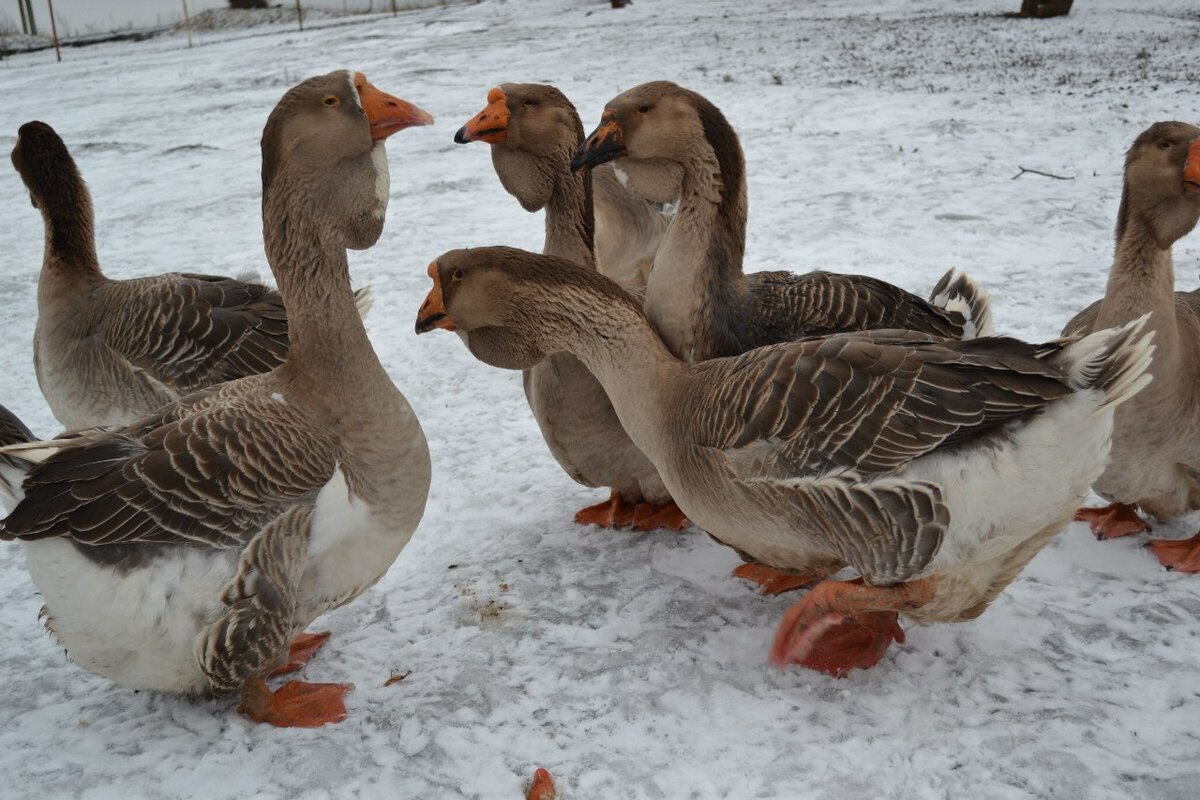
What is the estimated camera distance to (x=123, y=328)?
4.30 meters

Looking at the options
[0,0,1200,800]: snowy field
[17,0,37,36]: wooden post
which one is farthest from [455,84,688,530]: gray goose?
[17,0,37,36]: wooden post

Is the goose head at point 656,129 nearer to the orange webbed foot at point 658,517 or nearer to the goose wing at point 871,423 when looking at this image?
the goose wing at point 871,423

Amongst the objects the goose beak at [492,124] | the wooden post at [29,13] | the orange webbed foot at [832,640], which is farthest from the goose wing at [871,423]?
the wooden post at [29,13]

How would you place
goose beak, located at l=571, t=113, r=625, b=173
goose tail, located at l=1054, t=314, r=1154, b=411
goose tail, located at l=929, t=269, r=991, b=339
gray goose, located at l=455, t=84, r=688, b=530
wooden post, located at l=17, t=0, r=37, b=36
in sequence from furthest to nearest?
wooden post, located at l=17, t=0, r=37, b=36, goose tail, located at l=929, t=269, r=991, b=339, gray goose, located at l=455, t=84, r=688, b=530, goose beak, located at l=571, t=113, r=625, b=173, goose tail, located at l=1054, t=314, r=1154, b=411

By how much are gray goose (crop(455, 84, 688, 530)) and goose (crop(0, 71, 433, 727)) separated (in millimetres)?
813

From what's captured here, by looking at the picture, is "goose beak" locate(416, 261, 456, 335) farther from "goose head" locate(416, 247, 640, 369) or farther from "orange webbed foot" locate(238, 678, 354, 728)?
"orange webbed foot" locate(238, 678, 354, 728)

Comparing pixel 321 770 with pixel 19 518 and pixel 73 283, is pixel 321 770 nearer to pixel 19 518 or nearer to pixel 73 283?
pixel 19 518

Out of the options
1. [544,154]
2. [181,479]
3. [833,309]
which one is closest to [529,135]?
[544,154]

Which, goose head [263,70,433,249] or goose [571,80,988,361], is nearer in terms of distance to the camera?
goose head [263,70,433,249]

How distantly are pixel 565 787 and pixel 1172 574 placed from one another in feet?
7.58

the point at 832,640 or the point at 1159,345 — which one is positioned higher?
the point at 1159,345

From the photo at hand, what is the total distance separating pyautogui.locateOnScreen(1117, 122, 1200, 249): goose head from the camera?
11.6ft

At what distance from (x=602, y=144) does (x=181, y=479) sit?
1.89 m

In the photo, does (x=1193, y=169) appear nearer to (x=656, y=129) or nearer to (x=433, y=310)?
(x=656, y=129)
